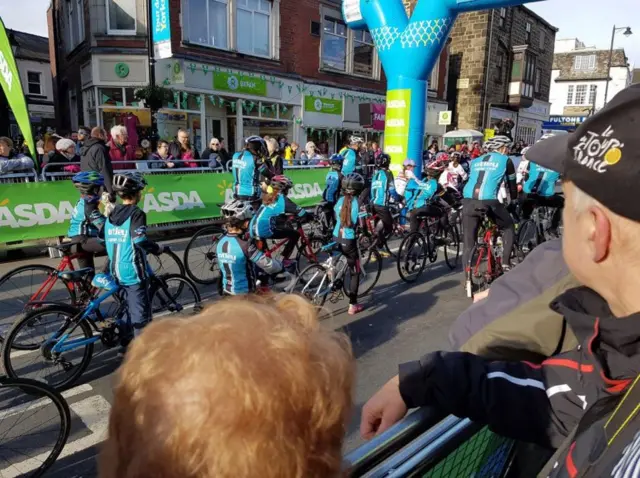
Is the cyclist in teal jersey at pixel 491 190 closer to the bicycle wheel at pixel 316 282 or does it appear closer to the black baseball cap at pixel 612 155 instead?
the bicycle wheel at pixel 316 282

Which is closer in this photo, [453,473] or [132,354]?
[132,354]

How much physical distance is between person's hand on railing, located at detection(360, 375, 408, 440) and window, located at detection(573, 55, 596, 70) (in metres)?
64.6

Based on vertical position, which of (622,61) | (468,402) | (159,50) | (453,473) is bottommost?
(453,473)

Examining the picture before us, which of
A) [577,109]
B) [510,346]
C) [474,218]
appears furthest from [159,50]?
[577,109]

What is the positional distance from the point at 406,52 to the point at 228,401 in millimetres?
12351

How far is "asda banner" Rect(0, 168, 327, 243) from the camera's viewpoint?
23.9 ft

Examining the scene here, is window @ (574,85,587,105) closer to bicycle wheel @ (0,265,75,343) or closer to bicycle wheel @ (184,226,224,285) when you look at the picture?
bicycle wheel @ (184,226,224,285)

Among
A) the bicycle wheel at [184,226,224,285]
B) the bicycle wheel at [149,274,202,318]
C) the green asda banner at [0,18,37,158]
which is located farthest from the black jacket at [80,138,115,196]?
the bicycle wheel at [149,274,202,318]

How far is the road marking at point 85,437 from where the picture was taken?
280cm

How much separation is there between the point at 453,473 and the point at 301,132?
19.9 meters

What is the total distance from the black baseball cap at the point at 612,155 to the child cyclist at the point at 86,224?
4876 mm

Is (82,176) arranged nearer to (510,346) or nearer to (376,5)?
(510,346)

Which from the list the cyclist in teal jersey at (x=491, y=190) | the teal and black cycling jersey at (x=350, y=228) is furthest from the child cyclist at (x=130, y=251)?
the cyclist in teal jersey at (x=491, y=190)

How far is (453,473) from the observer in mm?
1418
